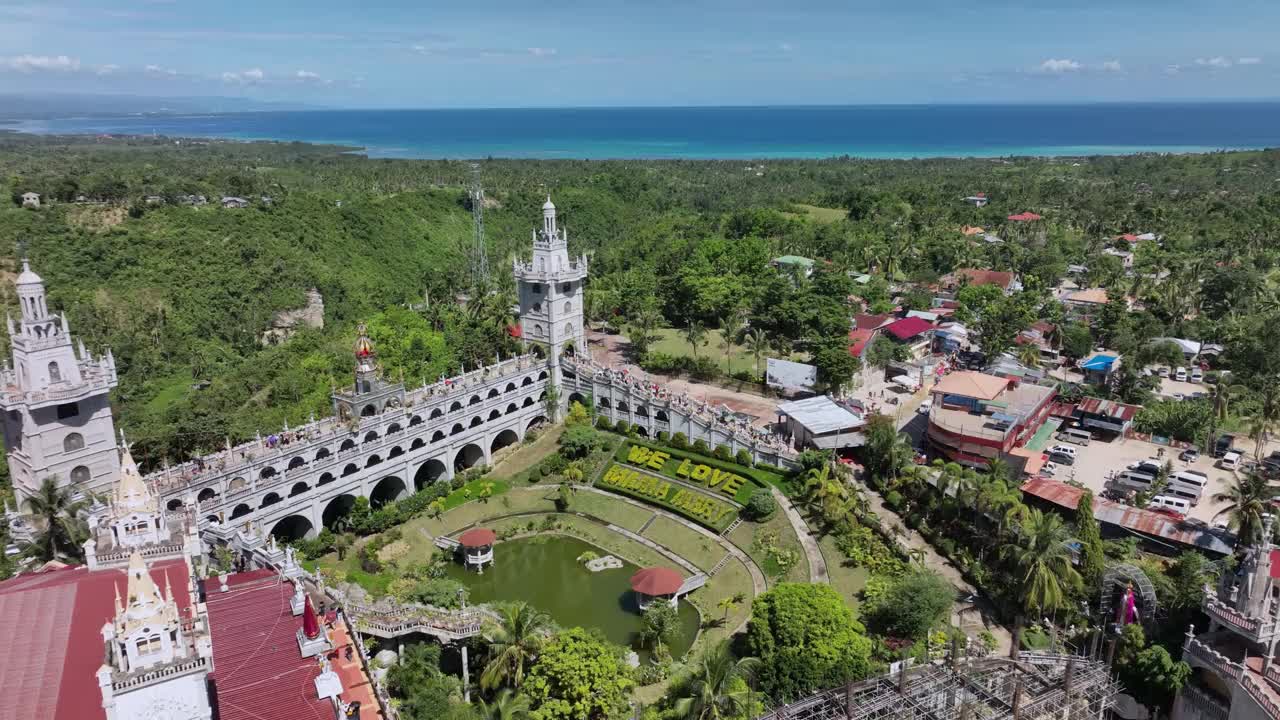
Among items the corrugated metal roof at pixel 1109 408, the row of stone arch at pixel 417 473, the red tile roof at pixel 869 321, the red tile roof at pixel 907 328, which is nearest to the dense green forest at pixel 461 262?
the red tile roof at pixel 869 321

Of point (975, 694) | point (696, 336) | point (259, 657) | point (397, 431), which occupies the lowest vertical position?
point (975, 694)

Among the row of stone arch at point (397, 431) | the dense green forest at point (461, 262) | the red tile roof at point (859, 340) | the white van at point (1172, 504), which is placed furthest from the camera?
the dense green forest at point (461, 262)

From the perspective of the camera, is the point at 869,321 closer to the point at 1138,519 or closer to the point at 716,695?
the point at 1138,519

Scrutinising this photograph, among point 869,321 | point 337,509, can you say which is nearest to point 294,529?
point 337,509

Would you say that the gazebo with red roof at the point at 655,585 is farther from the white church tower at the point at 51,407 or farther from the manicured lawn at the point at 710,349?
the manicured lawn at the point at 710,349

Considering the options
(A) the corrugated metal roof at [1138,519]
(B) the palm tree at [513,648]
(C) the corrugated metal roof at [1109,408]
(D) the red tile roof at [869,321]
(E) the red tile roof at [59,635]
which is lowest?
(B) the palm tree at [513,648]

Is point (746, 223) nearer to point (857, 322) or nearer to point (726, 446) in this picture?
point (857, 322)

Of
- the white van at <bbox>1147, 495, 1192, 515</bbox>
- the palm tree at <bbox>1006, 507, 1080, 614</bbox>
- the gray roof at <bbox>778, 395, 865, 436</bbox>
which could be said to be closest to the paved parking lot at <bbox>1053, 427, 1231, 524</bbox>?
the white van at <bbox>1147, 495, 1192, 515</bbox>
